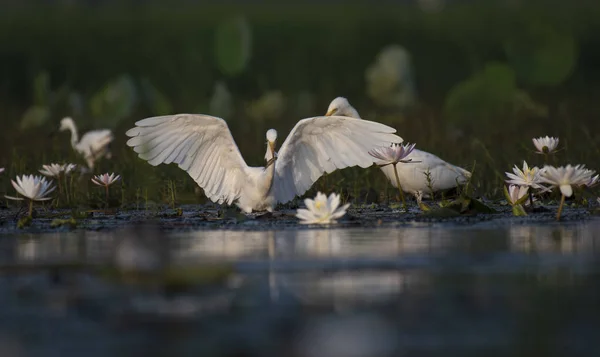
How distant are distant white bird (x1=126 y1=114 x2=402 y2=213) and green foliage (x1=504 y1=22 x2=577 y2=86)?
6869 millimetres

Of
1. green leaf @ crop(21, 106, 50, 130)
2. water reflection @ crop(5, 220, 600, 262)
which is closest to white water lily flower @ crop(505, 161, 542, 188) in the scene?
water reflection @ crop(5, 220, 600, 262)

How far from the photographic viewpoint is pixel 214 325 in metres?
4.21

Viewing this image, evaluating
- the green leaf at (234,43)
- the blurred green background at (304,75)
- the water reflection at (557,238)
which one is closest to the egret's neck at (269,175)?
the blurred green background at (304,75)

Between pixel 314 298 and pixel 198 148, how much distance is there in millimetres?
4717

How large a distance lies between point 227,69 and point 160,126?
6.78 metres

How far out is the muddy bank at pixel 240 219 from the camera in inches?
302

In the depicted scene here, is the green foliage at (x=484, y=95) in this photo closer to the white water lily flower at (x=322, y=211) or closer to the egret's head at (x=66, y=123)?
the egret's head at (x=66, y=123)

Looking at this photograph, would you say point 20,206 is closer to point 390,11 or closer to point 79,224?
point 79,224

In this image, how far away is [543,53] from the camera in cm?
1544

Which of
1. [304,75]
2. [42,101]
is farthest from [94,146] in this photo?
[304,75]

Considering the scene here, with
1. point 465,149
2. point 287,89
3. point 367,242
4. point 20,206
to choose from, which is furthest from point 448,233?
point 287,89

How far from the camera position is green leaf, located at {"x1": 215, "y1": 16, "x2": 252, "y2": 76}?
15.2m

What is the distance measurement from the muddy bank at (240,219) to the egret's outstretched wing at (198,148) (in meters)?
0.47

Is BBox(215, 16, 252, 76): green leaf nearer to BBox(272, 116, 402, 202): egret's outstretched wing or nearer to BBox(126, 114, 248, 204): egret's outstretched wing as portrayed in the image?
BBox(126, 114, 248, 204): egret's outstretched wing
